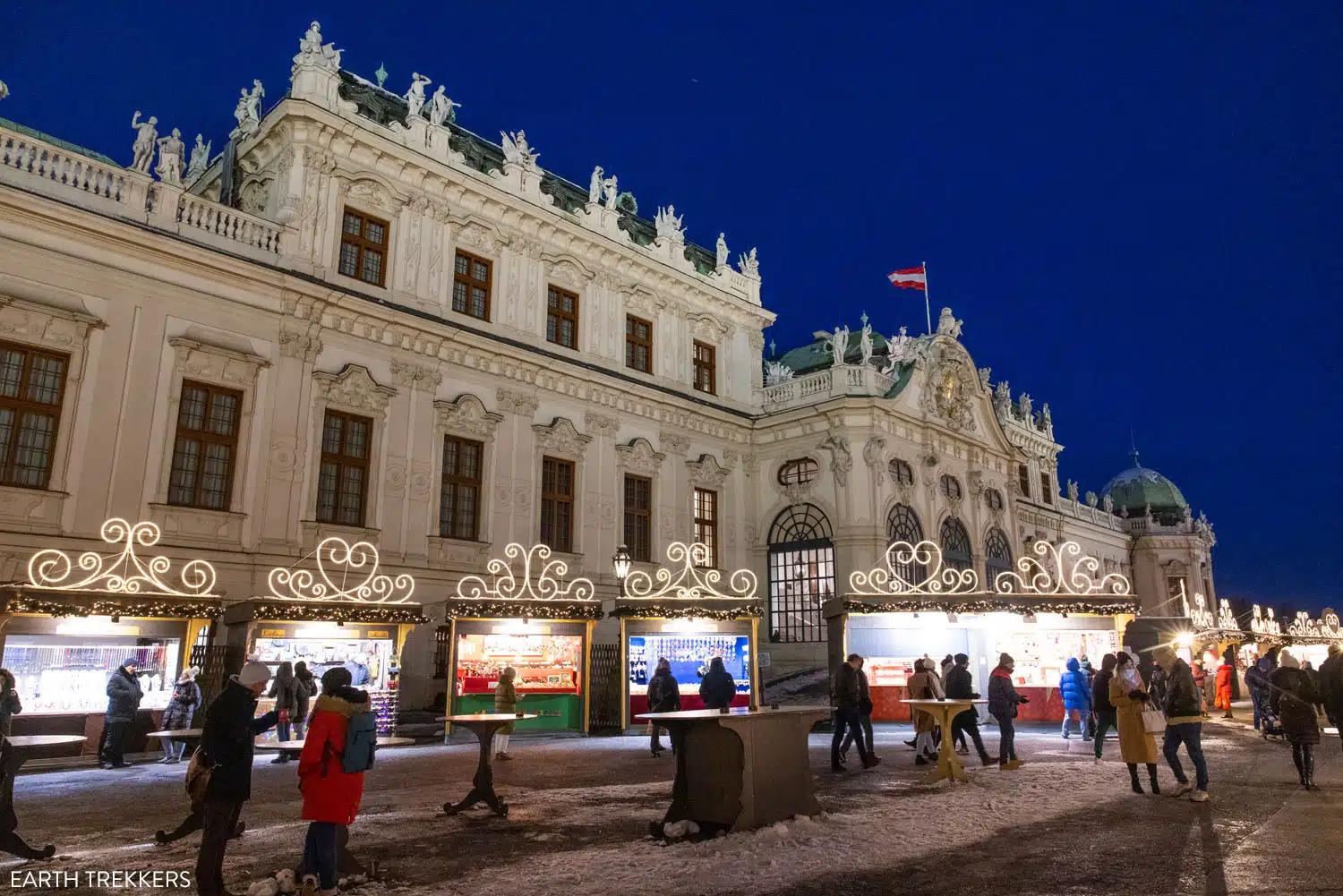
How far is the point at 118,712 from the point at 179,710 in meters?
0.90

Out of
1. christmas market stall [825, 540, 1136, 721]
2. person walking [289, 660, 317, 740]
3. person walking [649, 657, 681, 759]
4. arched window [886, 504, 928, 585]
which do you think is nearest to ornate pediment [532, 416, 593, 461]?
christmas market stall [825, 540, 1136, 721]

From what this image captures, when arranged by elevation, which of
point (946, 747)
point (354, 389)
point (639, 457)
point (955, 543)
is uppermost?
point (354, 389)

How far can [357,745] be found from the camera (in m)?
6.57

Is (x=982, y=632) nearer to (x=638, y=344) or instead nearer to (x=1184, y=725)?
(x=1184, y=725)

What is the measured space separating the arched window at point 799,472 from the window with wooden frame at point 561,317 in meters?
8.78

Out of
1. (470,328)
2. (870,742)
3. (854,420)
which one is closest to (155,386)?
(470,328)

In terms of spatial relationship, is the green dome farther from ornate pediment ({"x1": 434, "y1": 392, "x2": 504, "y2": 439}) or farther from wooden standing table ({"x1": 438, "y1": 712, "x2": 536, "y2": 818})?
wooden standing table ({"x1": 438, "y1": 712, "x2": 536, "y2": 818})

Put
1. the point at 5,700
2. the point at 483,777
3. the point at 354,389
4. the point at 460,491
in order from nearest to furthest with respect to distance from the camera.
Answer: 1. the point at 483,777
2. the point at 5,700
3. the point at 354,389
4. the point at 460,491

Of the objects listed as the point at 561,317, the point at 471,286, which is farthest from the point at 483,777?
the point at 561,317

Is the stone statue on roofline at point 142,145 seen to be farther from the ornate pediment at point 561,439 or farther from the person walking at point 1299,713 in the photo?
the person walking at point 1299,713

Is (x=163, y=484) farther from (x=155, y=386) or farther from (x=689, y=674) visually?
(x=689, y=674)

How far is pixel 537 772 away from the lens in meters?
13.5

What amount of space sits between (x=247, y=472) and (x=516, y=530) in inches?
279

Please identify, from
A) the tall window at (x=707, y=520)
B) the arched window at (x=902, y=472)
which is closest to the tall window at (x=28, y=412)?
the tall window at (x=707, y=520)
